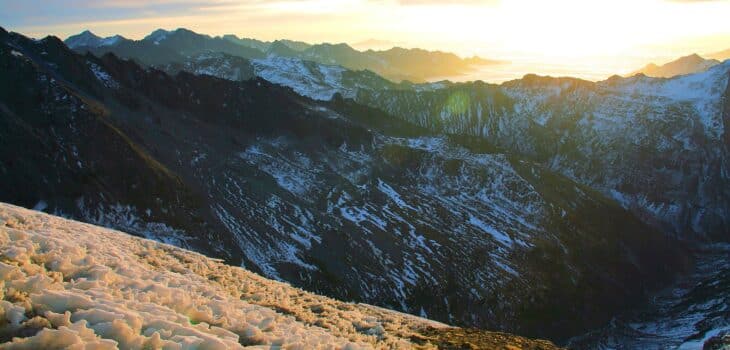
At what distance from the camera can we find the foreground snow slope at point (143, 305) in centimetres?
1384

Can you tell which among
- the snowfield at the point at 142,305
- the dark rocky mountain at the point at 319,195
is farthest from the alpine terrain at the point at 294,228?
the dark rocky mountain at the point at 319,195

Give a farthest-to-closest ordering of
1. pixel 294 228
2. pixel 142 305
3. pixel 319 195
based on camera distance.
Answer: pixel 319 195, pixel 294 228, pixel 142 305

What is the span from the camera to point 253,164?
13875cm

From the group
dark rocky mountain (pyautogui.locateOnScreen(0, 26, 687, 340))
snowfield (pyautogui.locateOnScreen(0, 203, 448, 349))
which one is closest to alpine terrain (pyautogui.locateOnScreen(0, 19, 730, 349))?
snowfield (pyautogui.locateOnScreen(0, 203, 448, 349))

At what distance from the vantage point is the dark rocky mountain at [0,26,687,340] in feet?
299

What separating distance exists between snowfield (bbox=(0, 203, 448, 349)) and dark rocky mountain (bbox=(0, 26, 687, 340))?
5876cm

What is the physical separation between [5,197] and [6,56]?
153ft

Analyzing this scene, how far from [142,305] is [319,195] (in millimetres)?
116150

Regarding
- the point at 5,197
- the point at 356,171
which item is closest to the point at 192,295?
the point at 5,197

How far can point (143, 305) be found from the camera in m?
17.7

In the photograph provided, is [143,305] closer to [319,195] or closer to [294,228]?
[294,228]

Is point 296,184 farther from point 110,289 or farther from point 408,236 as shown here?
point 110,289

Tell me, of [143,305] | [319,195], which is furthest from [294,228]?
[143,305]

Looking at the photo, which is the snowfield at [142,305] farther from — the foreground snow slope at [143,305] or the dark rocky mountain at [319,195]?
the dark rocky mountain at [319,195]
